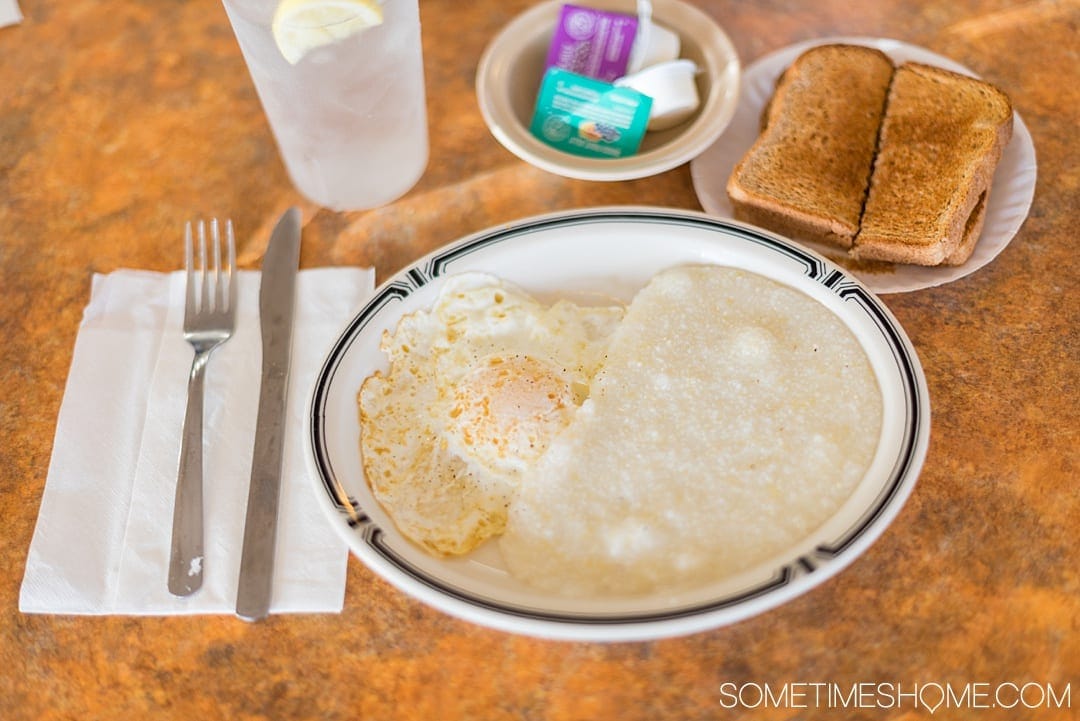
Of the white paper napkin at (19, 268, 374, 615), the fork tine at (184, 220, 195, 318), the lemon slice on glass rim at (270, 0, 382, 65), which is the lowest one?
the white paper napkin at (19, 268, 374, 615)

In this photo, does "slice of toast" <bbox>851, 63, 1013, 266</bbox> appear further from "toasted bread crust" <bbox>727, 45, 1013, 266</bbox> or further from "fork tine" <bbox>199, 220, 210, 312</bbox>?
"fork tine" <bbox>199, 220, 210, 312</bbox>

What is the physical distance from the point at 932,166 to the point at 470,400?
89 centimetres

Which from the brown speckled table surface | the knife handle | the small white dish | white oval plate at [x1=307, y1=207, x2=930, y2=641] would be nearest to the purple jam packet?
the small white dish

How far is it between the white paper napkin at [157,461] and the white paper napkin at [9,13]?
2.87 feet

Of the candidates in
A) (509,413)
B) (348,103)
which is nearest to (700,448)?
(509,413)

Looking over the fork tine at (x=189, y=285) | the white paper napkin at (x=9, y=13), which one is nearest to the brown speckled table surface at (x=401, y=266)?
the white paper napkin at (x=9, y=13)

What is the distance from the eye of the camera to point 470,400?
1.31 m

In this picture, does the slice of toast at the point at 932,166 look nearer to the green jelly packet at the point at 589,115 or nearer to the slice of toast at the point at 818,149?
the slice of toast at the point at 818,149

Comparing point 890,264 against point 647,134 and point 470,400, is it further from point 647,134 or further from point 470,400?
point 470,400

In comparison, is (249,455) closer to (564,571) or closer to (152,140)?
(564,571)

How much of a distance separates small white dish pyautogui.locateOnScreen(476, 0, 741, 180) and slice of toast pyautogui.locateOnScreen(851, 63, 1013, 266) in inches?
11.6

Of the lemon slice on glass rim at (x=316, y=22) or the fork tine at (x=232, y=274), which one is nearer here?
the lemon slice on glass rim at (x=316, y=22)

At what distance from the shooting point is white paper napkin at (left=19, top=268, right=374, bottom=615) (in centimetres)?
123

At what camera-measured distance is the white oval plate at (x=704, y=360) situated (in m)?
1.05
